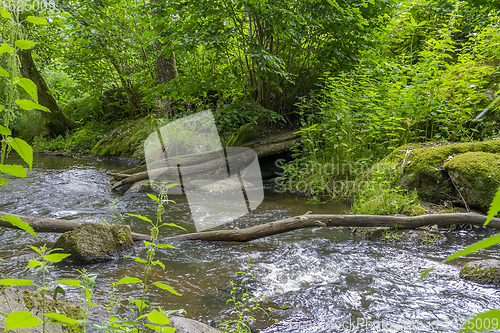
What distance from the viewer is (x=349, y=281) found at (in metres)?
3.07

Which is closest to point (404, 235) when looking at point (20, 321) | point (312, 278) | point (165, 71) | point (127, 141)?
point (312, 278)

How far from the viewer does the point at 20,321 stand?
0.92 meters

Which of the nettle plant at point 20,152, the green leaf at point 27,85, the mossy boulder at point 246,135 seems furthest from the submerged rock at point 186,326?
the mossy boulder at point 246,135

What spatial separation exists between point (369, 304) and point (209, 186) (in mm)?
4818

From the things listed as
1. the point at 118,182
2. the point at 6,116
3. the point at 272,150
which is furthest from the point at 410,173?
the point at 118,182

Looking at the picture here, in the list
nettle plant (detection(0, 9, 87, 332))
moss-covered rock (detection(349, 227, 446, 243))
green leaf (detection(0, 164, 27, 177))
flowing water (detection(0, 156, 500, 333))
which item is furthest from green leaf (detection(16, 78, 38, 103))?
moss-covered rock (detection(349, 227, 446, 243))

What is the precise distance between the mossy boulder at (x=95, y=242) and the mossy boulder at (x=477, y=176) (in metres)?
4.64

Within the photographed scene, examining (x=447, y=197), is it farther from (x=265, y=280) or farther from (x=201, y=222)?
(x=201, y=222)

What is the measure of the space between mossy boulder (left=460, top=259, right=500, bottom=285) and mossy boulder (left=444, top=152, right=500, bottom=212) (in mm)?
1426

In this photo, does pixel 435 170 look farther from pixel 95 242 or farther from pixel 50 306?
pixel 50 306

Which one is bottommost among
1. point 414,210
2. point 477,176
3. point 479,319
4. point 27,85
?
point 414,210

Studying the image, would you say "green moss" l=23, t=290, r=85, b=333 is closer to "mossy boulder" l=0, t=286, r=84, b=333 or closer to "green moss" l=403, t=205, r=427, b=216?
"mossy boulder" l=0, t=286, r=84, b=333

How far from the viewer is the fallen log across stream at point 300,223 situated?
11.8ft

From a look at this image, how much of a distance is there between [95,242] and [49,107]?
1331 cm
